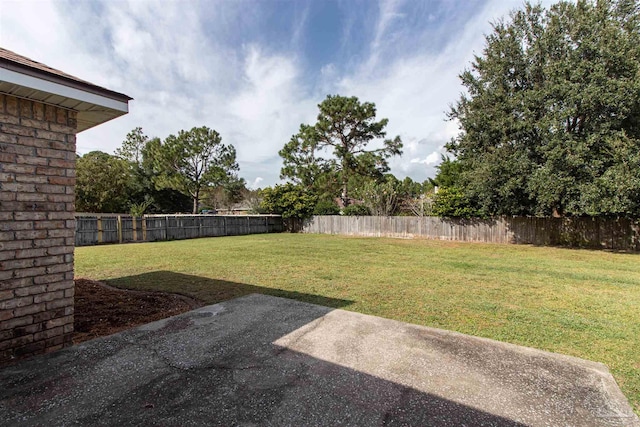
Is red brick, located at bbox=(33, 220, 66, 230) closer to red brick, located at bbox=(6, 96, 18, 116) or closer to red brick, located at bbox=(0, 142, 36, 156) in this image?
red brick, located at bbox=(0, 142, 36, 156)

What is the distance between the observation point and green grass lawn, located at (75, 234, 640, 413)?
11.1 ft

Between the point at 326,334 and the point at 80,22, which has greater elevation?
the point at 80,22

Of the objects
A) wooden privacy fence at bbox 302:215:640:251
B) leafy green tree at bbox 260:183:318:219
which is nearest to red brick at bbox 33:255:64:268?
wooden privacy fence at bbox 302:215:640:251

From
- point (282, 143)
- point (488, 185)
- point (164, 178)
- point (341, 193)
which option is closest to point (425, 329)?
point (488, 185)

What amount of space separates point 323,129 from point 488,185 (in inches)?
542

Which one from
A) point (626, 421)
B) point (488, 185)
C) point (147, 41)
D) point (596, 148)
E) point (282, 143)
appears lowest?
point (626, 421)

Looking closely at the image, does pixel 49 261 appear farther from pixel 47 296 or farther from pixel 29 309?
pixel 29 309

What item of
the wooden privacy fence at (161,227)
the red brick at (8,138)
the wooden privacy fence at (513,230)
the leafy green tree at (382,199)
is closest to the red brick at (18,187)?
the red brick at (8,138)

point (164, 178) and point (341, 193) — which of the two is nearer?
point (341, 193)

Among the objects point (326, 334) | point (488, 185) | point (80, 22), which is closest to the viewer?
point (326, 334)

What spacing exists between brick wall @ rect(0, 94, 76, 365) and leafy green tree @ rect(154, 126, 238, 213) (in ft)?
85.3

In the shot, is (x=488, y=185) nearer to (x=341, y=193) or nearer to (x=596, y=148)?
(x=596, y=148)

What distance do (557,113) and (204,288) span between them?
14132 mm

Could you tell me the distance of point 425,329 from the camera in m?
3.24
